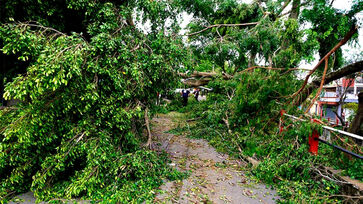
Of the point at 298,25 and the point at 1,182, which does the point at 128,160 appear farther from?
the point at 298,25

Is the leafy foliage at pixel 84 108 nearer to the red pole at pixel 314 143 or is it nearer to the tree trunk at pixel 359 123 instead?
the red pole at pixel 314 143

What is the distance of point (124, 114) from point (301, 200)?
3894mm

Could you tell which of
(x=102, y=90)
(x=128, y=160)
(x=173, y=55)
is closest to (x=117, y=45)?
(x=102, y=90)

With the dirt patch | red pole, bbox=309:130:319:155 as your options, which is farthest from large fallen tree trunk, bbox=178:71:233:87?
red pole, bbox=309:130:319:155

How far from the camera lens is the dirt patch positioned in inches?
159

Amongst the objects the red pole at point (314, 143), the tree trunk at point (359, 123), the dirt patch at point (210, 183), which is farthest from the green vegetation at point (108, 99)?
the tree trunk at point (359, 123)

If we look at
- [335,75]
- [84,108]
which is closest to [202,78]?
[335,75]

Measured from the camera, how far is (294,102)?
5754 millimetres

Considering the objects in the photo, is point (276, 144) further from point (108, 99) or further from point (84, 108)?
point (84, 108)

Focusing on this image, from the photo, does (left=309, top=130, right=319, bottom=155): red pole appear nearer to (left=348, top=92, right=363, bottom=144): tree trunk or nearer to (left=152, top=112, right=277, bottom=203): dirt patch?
(left=152, top=112, right=277, bottom=203): dirt patch

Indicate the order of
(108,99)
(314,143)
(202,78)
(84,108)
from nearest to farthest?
(84,108) < (108,99) < (314,143) < (202,78)

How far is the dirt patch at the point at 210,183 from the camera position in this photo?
4027 millimetres

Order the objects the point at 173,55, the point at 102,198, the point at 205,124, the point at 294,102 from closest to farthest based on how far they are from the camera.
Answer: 1. the point at 102,198
2. the point at 173,55
3. the point at 294,102
4. the point at 205,124

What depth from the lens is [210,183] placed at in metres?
4.67
